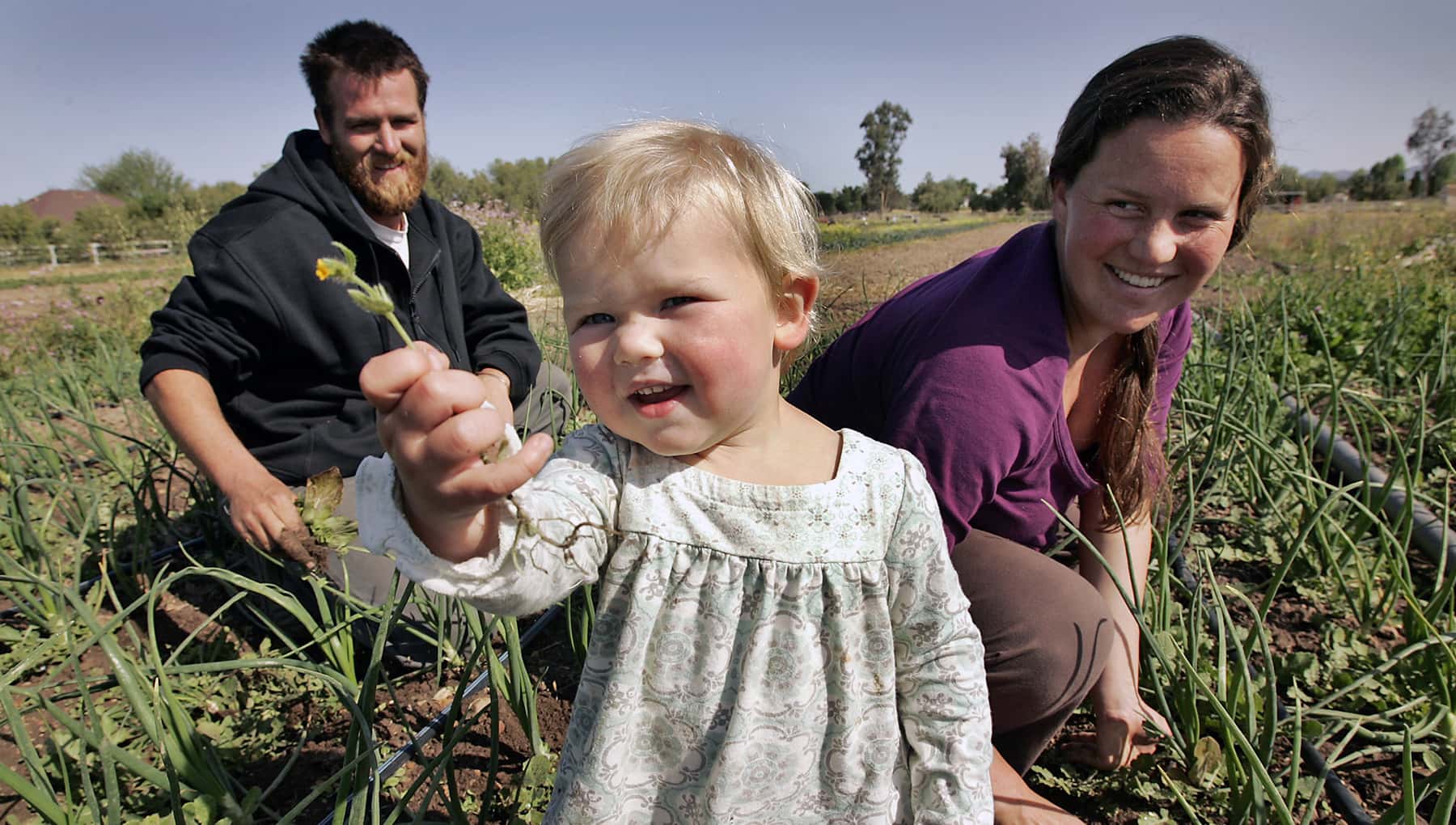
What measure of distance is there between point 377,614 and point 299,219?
1.25 m

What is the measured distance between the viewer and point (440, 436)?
1.92 feet

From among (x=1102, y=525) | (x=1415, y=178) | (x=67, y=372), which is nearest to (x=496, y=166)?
(x=67, y=372)

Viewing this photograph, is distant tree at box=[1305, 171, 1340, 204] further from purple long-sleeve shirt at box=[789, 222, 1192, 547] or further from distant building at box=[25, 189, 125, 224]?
distant building at box=[25, 189, 125, 224]

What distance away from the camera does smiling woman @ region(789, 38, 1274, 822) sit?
47.8 inches

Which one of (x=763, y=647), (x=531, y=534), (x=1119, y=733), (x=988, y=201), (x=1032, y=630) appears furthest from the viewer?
(x=988, y=201)

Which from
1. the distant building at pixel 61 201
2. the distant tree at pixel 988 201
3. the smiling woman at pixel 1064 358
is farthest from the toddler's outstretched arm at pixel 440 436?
the distant building at pixel 61 201

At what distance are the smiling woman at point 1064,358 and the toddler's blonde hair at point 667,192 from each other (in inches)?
16.9

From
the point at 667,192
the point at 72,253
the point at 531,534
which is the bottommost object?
the point at 531,534

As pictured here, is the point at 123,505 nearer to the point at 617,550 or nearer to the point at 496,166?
the point at 617,550

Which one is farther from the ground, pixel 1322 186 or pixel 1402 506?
pixel 1322 186

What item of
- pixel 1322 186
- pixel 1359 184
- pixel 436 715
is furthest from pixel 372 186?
pixel 1359 184

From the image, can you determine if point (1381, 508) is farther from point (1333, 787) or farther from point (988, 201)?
point (988, 201)

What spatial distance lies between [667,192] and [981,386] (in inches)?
24.4

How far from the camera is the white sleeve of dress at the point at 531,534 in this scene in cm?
69
